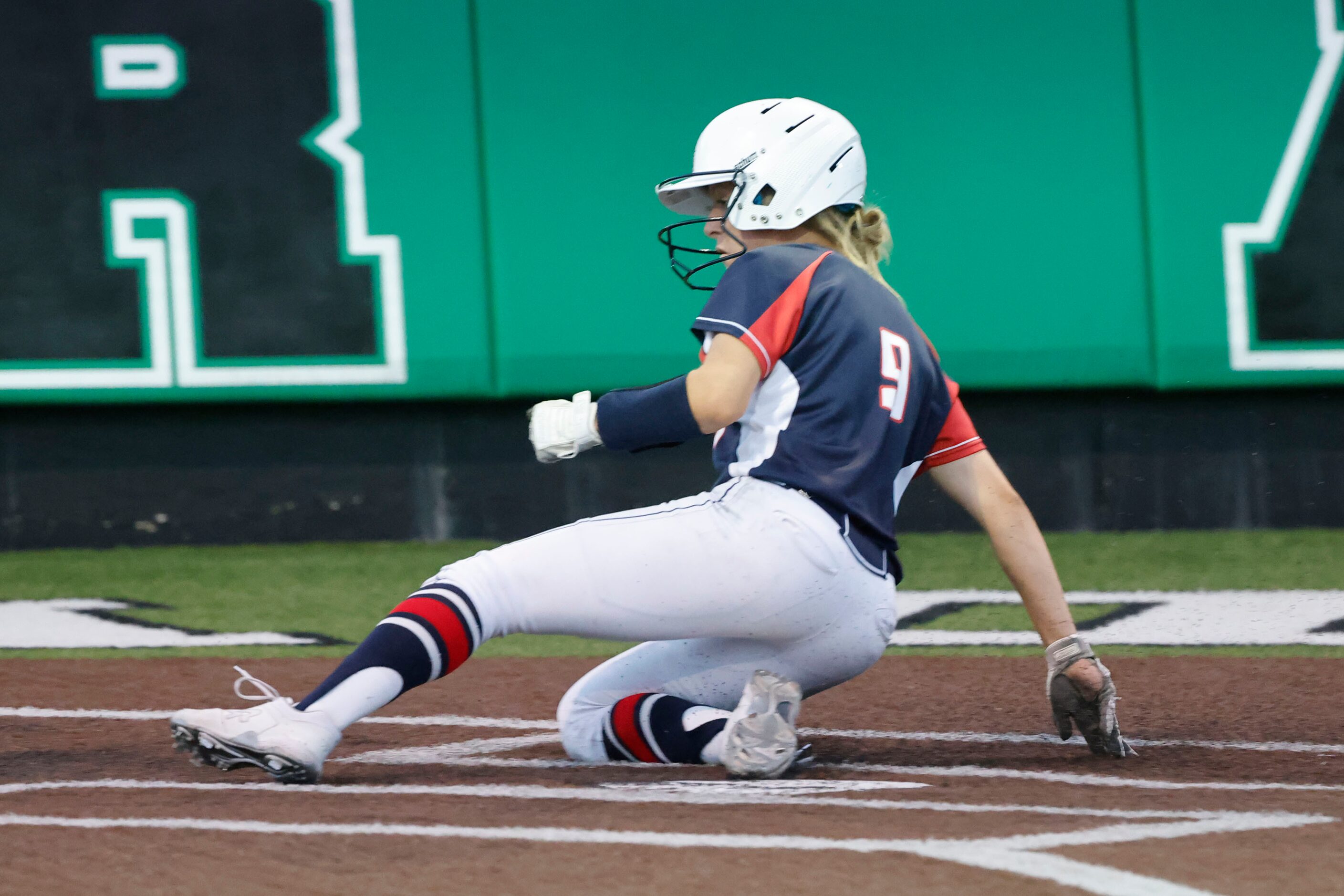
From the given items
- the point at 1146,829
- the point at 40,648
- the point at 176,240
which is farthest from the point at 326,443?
the point at 1146,829

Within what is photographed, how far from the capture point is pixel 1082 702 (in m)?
3.21

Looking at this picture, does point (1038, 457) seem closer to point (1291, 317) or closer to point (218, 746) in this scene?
point (1291, 317)

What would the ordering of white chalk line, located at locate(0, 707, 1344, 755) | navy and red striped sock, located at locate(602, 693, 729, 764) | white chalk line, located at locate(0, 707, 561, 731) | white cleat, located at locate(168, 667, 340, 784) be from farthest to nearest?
1. white chalk line, located at locate(0, 707, 561, 731)
2. white chalk line, located at locate(0, 707, 1344, 755)
3. navy and red striped sock, located at locate(602, 693, 729, 764)
4. white cleat, located at locate(168, 667, 340, 784)

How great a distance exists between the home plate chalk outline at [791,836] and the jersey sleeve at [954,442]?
81cm

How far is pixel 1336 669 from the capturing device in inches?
173

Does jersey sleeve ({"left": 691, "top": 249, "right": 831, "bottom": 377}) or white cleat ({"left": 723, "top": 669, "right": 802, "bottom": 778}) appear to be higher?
jersey sleeve ({"left": 691, "top": 249, "right": 831, "bottom": 377})

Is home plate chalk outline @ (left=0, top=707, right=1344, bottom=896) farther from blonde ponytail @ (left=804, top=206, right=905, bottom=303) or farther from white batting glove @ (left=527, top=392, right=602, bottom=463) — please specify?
blonde ponytail @ (left=804, top=206, right=905, bottom=303)

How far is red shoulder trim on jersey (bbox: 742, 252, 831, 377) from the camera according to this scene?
2.83 m

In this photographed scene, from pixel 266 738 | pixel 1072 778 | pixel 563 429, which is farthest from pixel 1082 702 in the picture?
pixel 266 738

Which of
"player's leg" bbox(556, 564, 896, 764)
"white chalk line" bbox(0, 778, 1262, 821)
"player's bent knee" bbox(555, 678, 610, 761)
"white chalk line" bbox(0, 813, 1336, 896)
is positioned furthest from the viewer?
"player's bent knee" bbox(555, 678, 610, 761)

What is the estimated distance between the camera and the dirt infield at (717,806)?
220cm

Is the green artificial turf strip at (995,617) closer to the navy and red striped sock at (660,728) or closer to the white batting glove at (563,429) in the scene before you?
the navy and red striped sock at (660,728)

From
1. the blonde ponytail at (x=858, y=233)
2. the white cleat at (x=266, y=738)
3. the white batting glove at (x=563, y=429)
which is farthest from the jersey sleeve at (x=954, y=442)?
the white cleat at (x=266, y=738)

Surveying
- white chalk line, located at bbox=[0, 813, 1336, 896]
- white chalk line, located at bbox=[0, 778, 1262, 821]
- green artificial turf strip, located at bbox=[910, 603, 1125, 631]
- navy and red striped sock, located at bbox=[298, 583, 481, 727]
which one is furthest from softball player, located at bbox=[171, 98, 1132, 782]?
green artificial turf strip, located at bbox=[910, 603, 1125, 631]
